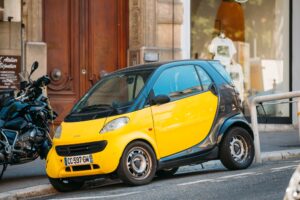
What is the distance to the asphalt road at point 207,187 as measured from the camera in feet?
28.0

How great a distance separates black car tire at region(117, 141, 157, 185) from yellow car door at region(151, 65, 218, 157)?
261mm

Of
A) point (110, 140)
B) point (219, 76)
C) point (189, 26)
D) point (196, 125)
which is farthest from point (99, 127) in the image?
point (189, 26)

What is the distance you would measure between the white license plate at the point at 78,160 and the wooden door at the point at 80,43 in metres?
6.13

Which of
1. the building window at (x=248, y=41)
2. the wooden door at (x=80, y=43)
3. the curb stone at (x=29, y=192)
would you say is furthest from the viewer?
the building window at (x=248, y=41)

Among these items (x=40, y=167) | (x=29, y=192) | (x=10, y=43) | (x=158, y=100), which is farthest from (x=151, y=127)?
(x=10, y=43)

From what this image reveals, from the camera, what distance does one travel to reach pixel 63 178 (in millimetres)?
9922

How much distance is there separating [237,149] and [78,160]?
8.38 ft

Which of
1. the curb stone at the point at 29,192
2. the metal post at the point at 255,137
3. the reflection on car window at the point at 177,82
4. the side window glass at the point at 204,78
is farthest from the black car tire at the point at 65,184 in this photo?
the metal post at the point at 255,137

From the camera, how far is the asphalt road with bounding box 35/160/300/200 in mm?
8523

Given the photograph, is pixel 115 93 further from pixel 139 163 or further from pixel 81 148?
pixel 139 163

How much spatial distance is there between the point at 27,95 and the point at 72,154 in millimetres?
1639

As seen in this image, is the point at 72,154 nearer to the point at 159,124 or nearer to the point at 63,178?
the point at 63,178

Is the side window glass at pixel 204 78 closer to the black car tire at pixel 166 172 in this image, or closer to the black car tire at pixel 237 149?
the black car tire at pixel 237 149

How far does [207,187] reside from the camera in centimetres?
913
